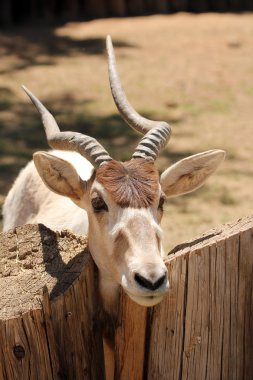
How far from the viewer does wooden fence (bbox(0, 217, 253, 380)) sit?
4781 mm

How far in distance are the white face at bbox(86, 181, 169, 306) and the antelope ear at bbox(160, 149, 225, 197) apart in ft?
1.46

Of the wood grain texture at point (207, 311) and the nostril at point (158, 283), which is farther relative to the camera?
the wood grain texture at point (207, 311)

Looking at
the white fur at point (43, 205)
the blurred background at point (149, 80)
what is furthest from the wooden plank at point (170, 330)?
the blurred background at point (149, 80)

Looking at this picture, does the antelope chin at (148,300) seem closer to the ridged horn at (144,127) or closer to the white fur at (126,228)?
the white fur at (126,228)

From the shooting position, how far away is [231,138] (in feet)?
40.4

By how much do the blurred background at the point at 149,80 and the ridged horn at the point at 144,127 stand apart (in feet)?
10.2

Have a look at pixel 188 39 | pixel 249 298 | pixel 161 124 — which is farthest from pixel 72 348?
pixel 188 39

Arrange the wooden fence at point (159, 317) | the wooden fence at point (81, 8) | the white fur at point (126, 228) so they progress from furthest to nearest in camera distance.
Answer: the wooden fence at point (81, 8) → the wooden fence at point (159, 317) → the white fur at point (126, 228)

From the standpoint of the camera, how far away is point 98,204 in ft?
17.2

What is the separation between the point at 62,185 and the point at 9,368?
139 centimetres

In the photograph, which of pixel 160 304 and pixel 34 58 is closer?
pixel 160 304

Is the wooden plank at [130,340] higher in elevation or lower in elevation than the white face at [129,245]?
lower

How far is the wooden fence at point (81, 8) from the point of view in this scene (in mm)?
17297

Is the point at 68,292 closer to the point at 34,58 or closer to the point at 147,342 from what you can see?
the point at 147,342
